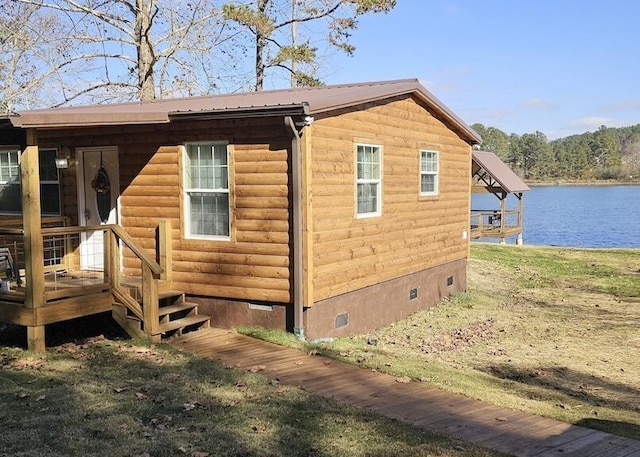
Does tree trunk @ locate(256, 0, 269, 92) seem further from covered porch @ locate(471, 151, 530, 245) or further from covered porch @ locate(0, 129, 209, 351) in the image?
covered porch @ locate(0, 129, 209, 351)

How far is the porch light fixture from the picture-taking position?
10062 millimetres

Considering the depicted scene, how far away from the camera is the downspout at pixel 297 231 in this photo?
→ 27.9 ft

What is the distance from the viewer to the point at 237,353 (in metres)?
7.99

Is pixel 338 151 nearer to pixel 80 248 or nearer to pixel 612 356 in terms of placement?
pixel 80 248

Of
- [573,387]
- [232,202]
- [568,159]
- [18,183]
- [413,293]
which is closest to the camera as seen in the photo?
[573,387]

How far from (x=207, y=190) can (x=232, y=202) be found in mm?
488

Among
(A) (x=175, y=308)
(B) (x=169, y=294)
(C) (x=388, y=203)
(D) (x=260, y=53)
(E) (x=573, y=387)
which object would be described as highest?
(D) (x=260, y=53)

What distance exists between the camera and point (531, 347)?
33.8 feet

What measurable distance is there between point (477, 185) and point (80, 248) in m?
22.0

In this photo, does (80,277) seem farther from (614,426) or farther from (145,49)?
(145,49)

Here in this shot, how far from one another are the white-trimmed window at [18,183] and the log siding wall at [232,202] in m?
1.21

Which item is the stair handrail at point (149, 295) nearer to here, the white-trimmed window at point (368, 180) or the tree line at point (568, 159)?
the white-trimmed window at point (368, 180)

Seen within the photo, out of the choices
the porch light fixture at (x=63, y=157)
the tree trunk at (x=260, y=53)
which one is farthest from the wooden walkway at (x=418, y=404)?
the tree trunk at (x=260, y=53)

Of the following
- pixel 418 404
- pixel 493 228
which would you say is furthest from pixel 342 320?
pixel 493 228
